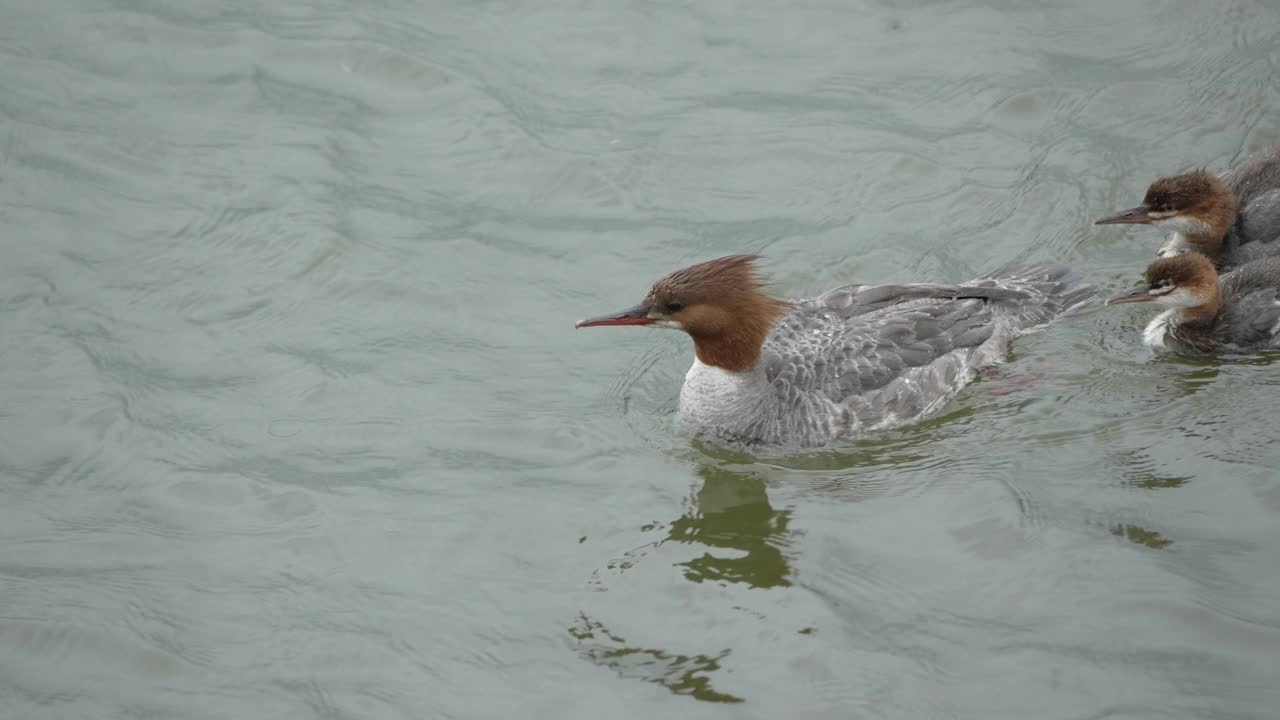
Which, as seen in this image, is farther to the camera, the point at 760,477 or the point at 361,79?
the point at 361,79

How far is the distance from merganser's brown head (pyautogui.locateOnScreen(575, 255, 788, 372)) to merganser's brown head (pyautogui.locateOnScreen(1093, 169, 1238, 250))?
2597mm

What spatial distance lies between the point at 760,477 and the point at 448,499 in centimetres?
192

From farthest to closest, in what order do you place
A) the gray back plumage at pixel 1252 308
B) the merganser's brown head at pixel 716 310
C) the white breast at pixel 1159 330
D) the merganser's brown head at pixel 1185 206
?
the merganser's brown head at pixel 1185 206, the white breast at pixel 1159 330, the gray back plumage at pixel 1252 308, the merganser's brown head at pixel 716 310

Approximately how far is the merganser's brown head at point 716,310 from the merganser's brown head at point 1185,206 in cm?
260

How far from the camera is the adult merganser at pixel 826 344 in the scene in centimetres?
819

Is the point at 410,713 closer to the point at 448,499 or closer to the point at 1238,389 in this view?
the point at 448,499

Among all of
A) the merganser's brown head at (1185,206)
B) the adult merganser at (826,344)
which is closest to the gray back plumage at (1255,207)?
the merganser's brown head at (1185,206)

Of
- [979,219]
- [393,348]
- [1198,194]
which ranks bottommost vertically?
[393,348]

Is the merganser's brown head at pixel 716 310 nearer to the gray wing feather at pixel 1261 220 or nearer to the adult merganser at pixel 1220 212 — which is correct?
the adult merganser at pixel 1220 212

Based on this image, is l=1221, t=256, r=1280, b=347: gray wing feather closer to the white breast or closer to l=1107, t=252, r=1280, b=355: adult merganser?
l=1107, t=252, r=1280, b=355: adult merganser

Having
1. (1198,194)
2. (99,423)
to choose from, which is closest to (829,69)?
(1198,194)

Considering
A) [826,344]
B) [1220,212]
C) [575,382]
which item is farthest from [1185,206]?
[575,382]

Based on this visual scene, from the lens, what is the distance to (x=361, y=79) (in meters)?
11.6

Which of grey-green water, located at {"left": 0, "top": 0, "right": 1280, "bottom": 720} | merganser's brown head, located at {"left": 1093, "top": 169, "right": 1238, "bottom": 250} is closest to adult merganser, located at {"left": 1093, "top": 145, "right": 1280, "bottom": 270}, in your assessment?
merganser's brown head, located at {"left": 1093, "top": 169, "right": 1238, "bottom": 250}
